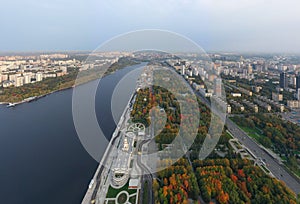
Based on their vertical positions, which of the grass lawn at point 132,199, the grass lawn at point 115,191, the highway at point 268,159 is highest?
the highway at point 268,159

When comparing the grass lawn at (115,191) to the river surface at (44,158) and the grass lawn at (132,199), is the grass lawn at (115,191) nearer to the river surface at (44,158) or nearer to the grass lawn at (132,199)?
the grass lawn at (132,199)

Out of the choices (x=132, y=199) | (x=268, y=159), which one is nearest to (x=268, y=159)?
(x=268, y=159)

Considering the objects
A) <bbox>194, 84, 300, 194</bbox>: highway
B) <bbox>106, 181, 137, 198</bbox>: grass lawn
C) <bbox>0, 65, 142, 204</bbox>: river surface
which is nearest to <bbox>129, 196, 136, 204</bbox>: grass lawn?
<bbox>106, 181, 137, 198</bbox>: grass lawn

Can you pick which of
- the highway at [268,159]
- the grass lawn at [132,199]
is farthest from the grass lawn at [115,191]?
the highway at [268,159]

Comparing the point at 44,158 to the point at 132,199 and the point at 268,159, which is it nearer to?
the point at 132,199

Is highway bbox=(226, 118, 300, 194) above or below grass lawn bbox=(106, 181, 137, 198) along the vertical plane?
above

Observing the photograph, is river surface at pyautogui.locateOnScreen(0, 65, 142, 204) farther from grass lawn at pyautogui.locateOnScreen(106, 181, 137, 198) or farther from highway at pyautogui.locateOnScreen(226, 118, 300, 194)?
highway at pyautogui.locateOnScreen(226, 118, 300, 194)

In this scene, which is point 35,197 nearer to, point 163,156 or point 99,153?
point 99,153

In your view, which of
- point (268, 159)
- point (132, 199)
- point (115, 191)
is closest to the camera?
point (132, 199)
